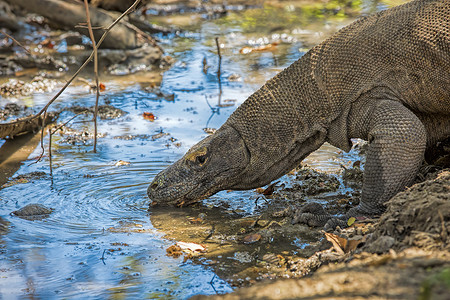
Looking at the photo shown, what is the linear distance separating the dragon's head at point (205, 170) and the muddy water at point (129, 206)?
9.1 inches

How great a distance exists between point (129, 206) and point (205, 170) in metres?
0.95

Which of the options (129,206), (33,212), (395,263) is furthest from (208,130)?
(395,263)

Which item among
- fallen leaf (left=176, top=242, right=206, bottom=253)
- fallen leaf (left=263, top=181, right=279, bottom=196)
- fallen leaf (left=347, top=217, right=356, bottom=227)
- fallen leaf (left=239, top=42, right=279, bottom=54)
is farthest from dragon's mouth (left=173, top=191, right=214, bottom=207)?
fallen leaf (left=239, top=42, right=279, bottom=54)

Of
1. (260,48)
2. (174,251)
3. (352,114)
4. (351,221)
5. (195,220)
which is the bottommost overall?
(260,48)

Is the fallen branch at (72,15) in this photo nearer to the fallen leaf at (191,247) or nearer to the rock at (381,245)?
the fallen leaf at (191,247)

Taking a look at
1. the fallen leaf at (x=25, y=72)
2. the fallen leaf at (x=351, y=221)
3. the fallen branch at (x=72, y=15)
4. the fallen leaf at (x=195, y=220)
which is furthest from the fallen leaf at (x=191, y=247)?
the fallen branch at (x=72, y=15)

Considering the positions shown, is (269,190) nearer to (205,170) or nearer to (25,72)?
(205,170)

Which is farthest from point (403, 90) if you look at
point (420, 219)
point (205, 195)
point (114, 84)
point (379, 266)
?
point (114, 84)

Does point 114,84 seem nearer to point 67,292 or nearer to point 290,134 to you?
point 290,134

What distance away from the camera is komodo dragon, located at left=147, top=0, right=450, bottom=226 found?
16.2 feet

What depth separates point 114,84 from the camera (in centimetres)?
1082

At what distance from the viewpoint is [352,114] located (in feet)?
17.4

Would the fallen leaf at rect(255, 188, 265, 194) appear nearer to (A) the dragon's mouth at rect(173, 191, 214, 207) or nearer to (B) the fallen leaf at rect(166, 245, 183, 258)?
(A) the dragon's mouth at rect(173, 191, 214, 207)

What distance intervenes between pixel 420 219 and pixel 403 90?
67.2 inches
